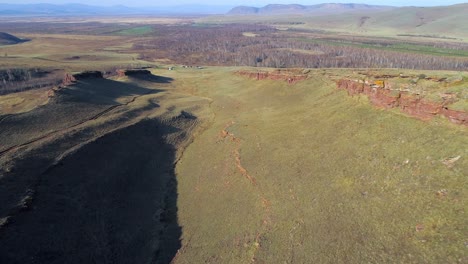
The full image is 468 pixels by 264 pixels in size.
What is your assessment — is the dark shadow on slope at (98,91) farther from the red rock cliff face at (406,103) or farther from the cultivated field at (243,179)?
the red rock cliff face at (406,103)

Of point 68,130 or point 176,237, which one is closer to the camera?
point 176,237

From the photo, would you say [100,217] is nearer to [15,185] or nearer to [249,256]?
[15,185]

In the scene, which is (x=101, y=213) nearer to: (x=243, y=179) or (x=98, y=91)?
(x=243, y=179)

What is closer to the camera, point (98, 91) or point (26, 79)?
point (98, 91)

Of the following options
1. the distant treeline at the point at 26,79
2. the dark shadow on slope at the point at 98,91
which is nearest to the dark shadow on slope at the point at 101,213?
the dark shadow on slope at the point at 98,91

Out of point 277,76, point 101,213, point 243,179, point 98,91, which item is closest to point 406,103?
point 243,179

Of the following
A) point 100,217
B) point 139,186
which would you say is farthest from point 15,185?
point 139,186

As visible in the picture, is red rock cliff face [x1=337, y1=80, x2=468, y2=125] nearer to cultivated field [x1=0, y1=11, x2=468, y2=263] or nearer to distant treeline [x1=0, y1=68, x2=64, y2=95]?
cultivated field [x1=0, y1=11, x2=468, y2=263]
